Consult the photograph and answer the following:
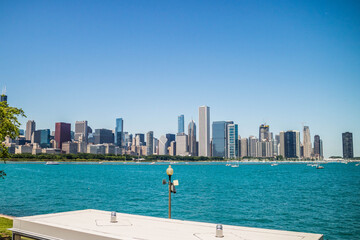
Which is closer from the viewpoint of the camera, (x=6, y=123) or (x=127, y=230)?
(x=127, y=230)

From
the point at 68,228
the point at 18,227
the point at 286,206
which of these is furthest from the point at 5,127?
the point at 286,206

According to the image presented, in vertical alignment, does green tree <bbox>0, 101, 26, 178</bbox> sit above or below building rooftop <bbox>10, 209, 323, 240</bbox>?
above

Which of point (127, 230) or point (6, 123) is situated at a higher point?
point (6, 123)

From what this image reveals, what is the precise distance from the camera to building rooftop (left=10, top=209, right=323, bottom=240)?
986 centimetres

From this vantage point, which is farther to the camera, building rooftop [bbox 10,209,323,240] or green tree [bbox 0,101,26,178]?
green tree [bbox 0,101,26,178]

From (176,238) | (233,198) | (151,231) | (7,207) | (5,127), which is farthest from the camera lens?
(233,198)

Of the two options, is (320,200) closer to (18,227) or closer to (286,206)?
(286,206)

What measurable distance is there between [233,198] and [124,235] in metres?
51.1

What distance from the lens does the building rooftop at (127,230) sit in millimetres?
9859

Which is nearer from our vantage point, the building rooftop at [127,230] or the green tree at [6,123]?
the building rooftop at [127,230]

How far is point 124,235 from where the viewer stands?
9.86m

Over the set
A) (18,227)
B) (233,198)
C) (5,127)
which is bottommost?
(233,198)

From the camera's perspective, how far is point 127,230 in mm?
10641

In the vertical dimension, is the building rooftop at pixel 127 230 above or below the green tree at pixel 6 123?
below
